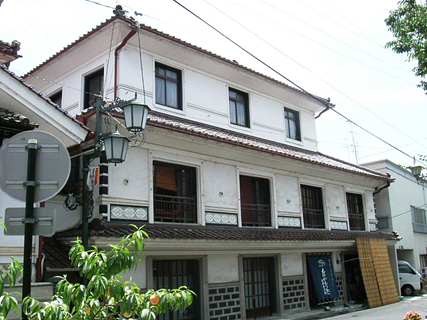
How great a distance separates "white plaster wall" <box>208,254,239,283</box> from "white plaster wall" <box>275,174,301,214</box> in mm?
2902

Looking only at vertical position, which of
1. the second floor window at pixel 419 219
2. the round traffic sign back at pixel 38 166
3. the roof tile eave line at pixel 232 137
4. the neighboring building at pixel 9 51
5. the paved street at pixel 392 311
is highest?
the neighboring building at pixel 9 51

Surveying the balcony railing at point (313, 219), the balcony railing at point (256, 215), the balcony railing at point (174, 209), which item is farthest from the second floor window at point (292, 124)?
the balcony railing at point (174, 209)

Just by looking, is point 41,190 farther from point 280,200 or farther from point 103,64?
point 280,200

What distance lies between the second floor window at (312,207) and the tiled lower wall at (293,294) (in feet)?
7.50

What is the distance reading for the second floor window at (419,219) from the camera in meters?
26.4

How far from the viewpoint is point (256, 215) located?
15703 millimetres

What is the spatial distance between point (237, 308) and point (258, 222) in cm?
307

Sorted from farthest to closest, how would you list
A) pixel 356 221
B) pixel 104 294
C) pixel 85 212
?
pixel 356 221, pixel 85 212, pixel 104 294

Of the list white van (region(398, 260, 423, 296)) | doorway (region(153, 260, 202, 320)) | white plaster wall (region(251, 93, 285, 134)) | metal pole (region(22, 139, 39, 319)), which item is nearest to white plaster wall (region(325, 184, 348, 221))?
white plaster wall (region(251, 93, 285, 134))

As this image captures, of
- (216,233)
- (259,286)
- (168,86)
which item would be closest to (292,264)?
(259,286)

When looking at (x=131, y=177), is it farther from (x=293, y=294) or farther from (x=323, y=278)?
(x=323, y=278)

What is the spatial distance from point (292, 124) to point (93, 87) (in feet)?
29.2

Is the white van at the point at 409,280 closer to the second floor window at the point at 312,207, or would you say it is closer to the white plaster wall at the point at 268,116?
the second floor window at the point at 312,207

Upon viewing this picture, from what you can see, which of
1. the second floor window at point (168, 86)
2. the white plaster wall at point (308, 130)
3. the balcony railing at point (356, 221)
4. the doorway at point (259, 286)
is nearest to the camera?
the second floor window at point (168, 86)
